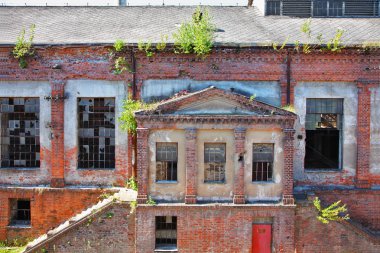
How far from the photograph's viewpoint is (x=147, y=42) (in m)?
16.9

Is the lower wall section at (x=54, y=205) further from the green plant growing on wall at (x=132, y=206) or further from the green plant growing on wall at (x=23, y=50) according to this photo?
the green plant growing on wall at (x=23, y=50)

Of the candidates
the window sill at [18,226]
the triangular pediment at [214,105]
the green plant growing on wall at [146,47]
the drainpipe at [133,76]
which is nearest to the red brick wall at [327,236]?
the triangular pediment at [214,105]

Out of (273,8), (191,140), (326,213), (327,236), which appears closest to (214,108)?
(191,140)

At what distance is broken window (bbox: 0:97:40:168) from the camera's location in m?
18.0

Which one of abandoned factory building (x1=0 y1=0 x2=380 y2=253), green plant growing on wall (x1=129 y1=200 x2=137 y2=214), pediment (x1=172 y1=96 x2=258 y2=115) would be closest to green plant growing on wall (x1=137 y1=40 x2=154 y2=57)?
abandoned factory building (x1=0 y1=0 x2=380 y2=253)

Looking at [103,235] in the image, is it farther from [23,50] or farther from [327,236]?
[327,236]

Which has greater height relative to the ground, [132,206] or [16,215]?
[132,206]

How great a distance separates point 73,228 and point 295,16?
47.0 feet

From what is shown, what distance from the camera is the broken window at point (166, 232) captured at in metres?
15.7

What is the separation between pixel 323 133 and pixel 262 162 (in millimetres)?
3775

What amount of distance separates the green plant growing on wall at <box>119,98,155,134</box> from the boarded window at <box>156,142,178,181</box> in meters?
1.36

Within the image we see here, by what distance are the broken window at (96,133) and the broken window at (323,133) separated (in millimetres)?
8125

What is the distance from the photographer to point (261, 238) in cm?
1557

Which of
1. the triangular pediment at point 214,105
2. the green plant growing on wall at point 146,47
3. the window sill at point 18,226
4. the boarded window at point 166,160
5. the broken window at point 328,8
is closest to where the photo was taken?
the triangular pediment at point 214,105
